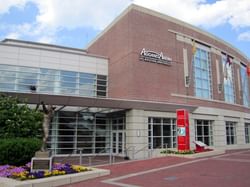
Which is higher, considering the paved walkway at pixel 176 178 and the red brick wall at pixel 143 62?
the red brick wall at pixel 143 62

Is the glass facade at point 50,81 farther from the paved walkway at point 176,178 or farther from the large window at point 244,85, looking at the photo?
the large window at point 244,85

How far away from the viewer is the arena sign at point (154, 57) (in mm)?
26172

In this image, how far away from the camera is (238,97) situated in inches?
1548

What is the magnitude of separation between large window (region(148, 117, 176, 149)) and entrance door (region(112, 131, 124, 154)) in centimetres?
283

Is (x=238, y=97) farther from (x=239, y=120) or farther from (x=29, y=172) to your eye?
(x=29, y=172)

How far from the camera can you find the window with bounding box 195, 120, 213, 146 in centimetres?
3029

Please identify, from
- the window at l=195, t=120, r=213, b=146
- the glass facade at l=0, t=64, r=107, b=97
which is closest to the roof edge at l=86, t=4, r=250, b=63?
the glass facade at l=0, t=64, r=107, b=97

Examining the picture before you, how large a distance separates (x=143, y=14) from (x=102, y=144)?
43.9ft

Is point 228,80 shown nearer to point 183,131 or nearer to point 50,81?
point 183,131

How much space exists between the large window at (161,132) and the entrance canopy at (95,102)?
46.6 inches

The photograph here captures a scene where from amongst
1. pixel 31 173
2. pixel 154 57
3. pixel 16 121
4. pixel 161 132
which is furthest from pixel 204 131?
pixel 31 173

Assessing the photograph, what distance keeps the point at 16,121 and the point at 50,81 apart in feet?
38.0

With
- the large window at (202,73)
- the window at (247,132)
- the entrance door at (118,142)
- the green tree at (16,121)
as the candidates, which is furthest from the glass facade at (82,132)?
the window at (247,132)

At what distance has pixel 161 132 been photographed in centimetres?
2616
